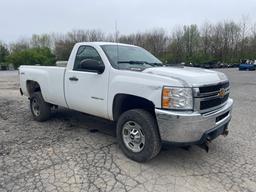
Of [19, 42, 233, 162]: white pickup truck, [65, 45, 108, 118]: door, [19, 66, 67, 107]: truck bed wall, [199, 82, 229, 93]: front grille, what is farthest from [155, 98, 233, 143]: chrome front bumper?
[19, 66, 67, 107]: truck bed wall

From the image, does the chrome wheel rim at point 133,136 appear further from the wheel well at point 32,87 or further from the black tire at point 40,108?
the wheel well at point 32,87

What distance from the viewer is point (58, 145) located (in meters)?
4.30

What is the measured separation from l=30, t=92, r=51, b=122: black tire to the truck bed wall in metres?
0.23

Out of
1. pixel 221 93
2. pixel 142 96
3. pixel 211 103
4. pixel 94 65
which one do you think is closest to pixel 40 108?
pixel 94 65

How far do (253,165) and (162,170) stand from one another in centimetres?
147

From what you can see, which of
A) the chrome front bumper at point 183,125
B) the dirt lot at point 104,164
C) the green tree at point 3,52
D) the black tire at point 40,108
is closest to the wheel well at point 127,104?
the chrome front bumper at point 183,125

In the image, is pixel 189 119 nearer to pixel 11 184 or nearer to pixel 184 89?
pixel 184 89

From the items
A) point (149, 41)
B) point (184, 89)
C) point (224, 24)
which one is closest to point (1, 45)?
point (149, 41)

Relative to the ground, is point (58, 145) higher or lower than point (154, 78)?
lower

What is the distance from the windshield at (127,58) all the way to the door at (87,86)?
0.69 feet

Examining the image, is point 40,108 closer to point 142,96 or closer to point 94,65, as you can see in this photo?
point 94,65

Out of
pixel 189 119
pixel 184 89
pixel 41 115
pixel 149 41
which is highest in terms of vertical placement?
pixel 149 41

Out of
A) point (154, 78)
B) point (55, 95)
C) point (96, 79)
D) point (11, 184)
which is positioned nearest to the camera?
point (11, 184)

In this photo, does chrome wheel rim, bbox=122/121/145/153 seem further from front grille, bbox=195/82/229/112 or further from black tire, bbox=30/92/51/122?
black tire, bbox=30/92/51/122
